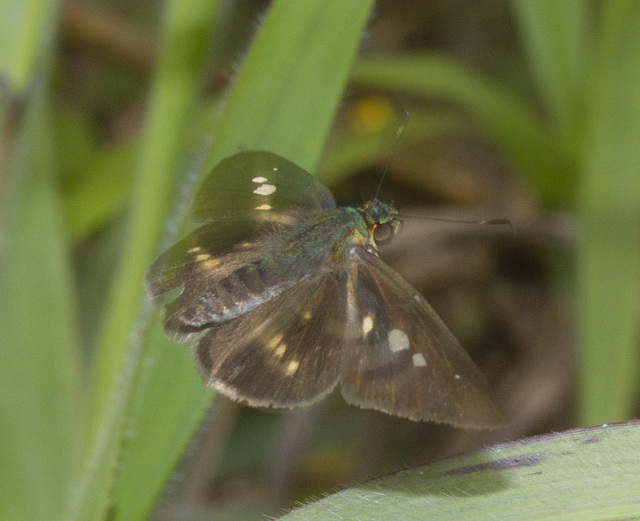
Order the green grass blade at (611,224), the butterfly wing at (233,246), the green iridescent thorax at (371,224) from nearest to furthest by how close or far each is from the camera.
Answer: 1. the butterfly wing at (233,246)
2. the green iridescent thorax at (371,224)
3. the green grass blade at (611,224)

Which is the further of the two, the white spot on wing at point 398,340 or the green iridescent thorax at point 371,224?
the green iridescent thorax at point 371,224

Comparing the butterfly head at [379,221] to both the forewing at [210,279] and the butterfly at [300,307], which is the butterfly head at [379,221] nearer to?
the butterfly at [300,307]

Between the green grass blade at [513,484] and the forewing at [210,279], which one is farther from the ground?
the forewing at [210,279]

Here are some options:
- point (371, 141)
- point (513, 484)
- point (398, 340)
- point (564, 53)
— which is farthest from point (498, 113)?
point (513, 484)

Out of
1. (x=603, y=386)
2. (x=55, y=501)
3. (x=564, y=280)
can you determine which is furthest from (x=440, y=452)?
(x=55, y=501)

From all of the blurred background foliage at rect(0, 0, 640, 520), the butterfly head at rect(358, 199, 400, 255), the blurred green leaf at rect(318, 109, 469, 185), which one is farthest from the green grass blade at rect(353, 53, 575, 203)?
the butterfly head at rect(358, 199, 400, 255)

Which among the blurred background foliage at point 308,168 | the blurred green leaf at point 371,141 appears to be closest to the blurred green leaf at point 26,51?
the blurred background foliage at point 308,168

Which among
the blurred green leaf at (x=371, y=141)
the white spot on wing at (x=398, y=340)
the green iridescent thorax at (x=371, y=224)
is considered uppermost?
the blurred green leaf at (x=371, y=141)
